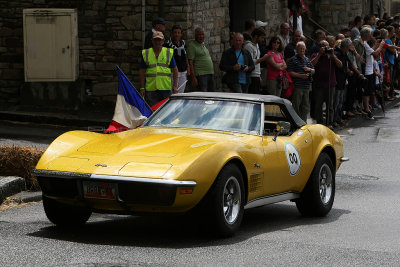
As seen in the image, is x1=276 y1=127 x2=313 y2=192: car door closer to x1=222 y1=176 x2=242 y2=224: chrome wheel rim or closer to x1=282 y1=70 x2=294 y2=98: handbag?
x1=222 y1=176 x2=242 y2=224: chrome wheel rim

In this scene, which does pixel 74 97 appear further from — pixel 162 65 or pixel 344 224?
pixel 344 224

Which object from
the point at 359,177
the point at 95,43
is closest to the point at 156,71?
the point at 359,177

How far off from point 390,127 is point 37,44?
26.1 feet

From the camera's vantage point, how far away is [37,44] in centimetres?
2027

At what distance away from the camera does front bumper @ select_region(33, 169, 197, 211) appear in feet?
25.2

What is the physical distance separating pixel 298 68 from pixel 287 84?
39 cm

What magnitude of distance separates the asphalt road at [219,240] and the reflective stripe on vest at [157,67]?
16.3 ft

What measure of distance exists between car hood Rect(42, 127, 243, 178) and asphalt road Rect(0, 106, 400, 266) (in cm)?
52

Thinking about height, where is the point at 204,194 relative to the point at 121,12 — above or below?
below

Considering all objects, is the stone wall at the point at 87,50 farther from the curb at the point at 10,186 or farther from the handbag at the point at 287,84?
the curb at the point at 10,186

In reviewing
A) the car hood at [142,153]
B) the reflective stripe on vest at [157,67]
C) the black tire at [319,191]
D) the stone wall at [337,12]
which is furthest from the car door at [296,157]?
the stone wall at [337,12]

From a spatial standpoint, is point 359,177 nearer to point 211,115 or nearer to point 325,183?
point 325,183

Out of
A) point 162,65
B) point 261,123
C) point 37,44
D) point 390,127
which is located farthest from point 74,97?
point 261,123

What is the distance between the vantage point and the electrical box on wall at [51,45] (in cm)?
2009
